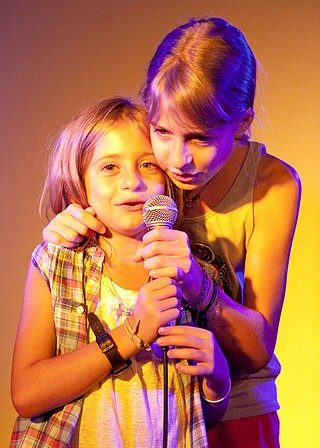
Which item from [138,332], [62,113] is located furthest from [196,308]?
[62,113]

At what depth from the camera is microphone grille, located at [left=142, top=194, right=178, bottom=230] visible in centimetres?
113

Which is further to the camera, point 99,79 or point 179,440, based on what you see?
point 99,79

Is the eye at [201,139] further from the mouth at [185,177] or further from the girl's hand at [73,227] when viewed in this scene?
the girl's hand at [73,227]

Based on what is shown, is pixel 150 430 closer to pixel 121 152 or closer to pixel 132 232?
pixel 132 232

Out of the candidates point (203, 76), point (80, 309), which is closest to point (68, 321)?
point (80, 309)

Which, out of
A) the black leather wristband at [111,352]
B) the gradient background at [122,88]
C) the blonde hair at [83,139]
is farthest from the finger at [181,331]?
the gradient background at [122,88]

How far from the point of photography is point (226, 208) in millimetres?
1496

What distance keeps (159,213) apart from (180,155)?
0.48 feet

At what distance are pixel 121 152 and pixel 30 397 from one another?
0.44 m

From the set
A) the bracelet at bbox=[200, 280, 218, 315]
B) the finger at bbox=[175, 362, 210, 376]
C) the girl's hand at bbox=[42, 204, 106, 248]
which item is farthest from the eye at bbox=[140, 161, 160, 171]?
the finger at bbox=[175, 362, 210, 376]

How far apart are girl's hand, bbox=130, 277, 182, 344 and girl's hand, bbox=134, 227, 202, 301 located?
0.02 metres

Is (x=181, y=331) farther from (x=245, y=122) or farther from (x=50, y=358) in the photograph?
(x=245, y=122)

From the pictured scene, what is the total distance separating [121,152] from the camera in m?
1.33

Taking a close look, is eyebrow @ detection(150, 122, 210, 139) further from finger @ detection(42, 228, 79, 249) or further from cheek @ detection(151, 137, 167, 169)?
finger @ detection(42, 228, 79, 249)
